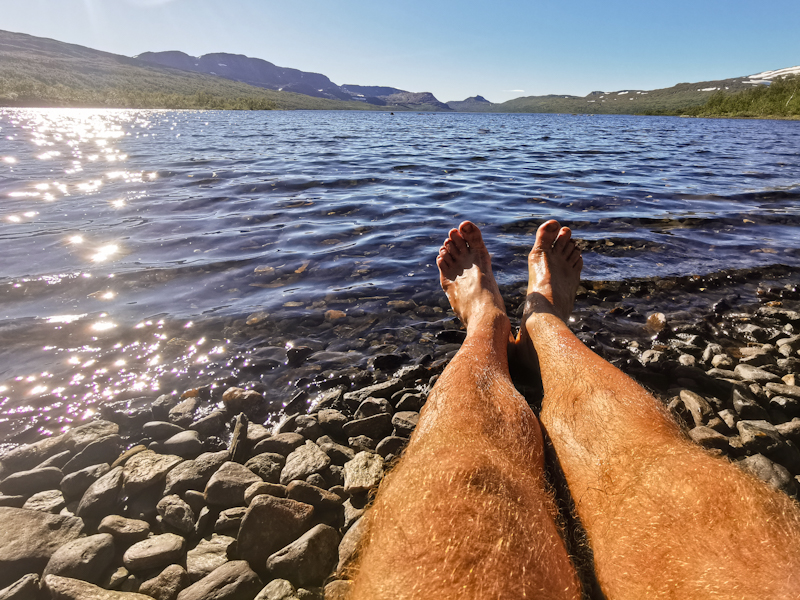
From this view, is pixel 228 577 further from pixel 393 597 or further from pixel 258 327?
pixel 258 327

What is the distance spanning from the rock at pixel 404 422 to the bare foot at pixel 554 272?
144 cm

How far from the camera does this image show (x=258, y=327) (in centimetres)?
324

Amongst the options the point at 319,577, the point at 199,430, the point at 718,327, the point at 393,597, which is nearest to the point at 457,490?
the point at 393,597

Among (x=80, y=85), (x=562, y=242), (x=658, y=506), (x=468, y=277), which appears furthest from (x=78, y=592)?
(x=80, y=85)

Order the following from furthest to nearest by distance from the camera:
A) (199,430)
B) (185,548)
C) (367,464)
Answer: (199,430) → (367,464) → (185,548)

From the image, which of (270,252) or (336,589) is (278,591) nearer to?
(336,589)

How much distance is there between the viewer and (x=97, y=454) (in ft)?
6.50

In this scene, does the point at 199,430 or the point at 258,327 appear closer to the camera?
the point at 199,430

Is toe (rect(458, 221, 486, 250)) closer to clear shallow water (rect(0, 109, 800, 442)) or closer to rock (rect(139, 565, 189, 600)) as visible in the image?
clear shallow water (rect(0, 109, 800, 442))

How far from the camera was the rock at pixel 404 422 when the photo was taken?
218cm

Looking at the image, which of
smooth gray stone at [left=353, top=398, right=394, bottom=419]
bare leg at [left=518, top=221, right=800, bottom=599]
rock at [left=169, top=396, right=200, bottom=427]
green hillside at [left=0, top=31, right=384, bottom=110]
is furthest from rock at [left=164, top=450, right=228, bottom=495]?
green hillside at [left=0, top=31, right=384, bottom=110]

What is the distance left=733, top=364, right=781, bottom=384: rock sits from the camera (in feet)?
8.27

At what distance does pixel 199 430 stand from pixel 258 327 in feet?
3.74

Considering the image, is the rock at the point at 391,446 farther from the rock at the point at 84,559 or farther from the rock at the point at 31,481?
the rock at the point at 31,481
